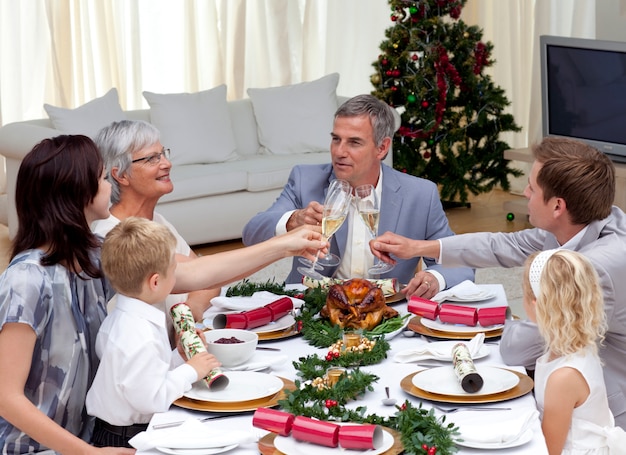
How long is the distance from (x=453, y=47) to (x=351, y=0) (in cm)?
170

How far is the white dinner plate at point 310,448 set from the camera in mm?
1969

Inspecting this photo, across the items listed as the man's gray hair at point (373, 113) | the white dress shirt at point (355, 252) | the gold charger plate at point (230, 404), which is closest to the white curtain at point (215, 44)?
the man's gray hair at point (373, 113)

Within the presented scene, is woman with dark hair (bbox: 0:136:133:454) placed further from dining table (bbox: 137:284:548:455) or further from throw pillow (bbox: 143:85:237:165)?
throw pillow (bbox: 143:85:237:165)

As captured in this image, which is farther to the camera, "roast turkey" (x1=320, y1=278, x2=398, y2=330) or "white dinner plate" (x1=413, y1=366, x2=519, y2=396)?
"roast turkey" (x1=320, y1=278, x2=398, y2=330)

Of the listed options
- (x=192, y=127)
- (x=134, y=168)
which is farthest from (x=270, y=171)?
(x=134, y=168)

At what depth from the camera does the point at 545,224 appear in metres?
2.77

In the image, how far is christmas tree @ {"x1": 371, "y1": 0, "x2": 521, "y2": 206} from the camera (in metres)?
7.40

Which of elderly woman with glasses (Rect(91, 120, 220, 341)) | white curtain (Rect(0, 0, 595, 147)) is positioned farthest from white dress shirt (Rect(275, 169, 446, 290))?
white curtain (Rect(0, 0, 595, 147))

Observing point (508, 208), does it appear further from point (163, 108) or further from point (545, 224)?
point (545, 224)

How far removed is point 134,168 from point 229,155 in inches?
159

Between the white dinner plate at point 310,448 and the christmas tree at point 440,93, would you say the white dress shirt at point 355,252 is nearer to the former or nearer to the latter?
the white dinner plate at point 310,448

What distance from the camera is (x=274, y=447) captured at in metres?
2.01

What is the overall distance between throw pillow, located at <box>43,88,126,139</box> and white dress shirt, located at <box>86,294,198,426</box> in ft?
14.4

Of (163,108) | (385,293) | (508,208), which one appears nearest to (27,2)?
(163,108)
